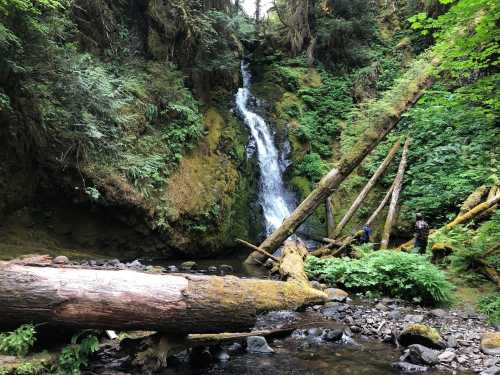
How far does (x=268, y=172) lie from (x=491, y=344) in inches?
480

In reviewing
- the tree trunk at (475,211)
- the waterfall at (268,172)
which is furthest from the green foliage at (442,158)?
the waterfall at (268,172)

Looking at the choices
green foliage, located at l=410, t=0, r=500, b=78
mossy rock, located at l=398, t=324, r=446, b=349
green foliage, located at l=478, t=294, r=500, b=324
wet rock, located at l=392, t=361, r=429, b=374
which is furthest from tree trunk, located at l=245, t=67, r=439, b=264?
wet rock, located at l=392, t=361, r=429, b=374

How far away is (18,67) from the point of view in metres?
8.87

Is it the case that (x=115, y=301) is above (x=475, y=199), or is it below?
below

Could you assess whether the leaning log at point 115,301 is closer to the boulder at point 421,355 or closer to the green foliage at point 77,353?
the green foliage at point 77,353

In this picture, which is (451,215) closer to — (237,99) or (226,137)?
(226,137)

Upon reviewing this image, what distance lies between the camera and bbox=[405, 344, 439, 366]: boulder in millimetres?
5098

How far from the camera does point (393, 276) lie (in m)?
8.60

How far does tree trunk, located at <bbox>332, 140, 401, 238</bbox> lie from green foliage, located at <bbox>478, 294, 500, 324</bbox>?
6559mm

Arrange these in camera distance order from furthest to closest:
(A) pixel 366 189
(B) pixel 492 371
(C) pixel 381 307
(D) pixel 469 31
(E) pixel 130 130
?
1. (A) pixel 366 189
2. (E) pixel 130 130
3. (D) pixel 469 31
4. (C) pixel 381 307
5. (B) pixel 492 371

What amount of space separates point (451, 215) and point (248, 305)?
31.7ft

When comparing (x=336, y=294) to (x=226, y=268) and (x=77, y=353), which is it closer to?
(x=226, y=268)

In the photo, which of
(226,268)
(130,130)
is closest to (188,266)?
(226,268)

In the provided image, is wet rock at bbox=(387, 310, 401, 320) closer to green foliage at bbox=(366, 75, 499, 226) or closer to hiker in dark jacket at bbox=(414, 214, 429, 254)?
hiker in dark jacket at bbox=(414, 214, 429, 254)
